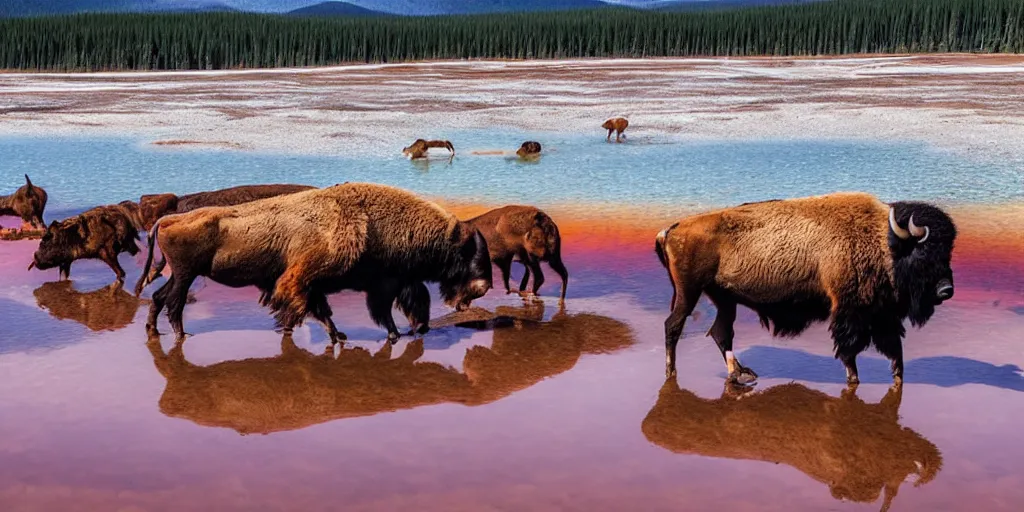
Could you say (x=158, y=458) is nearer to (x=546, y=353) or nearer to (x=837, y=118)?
(x=546, y=353)

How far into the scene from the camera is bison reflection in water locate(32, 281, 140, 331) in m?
9.49

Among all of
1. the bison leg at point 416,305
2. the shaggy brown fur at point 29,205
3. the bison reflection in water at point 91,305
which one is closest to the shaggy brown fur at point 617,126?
the shaggy brown fur at point 29,205

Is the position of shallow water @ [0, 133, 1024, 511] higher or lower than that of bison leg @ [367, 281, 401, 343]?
lower

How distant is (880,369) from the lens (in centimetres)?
808

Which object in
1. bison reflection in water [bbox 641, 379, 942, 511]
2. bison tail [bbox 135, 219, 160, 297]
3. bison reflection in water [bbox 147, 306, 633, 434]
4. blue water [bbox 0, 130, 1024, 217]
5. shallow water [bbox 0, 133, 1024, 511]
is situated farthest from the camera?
blue water [bbox 0, 130, 1024, 217]

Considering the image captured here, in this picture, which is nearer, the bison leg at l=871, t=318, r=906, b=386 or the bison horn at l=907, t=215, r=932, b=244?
the bison horn at l=907, t=215, r=932, b=244

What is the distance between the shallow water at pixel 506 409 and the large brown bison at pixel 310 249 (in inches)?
15.2

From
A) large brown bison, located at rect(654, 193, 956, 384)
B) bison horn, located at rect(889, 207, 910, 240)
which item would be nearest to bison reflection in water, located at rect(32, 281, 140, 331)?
large brown bison, located at rect(654, 193, 956, 384)

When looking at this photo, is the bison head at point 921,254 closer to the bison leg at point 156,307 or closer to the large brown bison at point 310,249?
the large brown bison at point 310,249

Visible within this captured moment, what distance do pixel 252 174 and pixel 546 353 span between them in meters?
11.0

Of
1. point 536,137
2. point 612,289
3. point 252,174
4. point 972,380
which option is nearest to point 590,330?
point 612,289

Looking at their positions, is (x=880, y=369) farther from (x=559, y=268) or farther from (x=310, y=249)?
(x=310, y=249)

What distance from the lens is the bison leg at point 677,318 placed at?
7715 mm

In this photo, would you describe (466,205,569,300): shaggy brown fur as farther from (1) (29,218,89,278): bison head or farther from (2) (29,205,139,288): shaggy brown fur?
(1) (29,218,89,278): bison head
